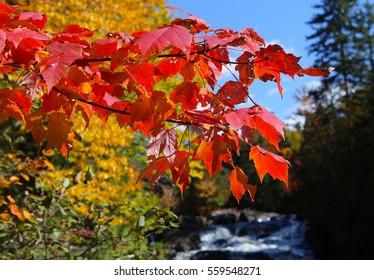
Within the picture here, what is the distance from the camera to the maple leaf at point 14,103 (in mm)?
1490

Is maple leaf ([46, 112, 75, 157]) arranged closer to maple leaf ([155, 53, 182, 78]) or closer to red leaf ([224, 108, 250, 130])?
maple leaf ([155, 53, 182, 78])

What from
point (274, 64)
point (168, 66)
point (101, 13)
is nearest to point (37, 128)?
point (168, 66)

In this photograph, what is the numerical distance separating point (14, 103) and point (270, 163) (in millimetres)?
854

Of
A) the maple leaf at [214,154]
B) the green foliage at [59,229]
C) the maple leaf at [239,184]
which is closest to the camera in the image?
the maple leaf at [214,154]

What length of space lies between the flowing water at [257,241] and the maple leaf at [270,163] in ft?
42.3

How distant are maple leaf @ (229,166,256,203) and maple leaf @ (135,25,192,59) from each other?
0.55 meters

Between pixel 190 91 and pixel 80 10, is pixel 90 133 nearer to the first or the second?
pixel 80 10

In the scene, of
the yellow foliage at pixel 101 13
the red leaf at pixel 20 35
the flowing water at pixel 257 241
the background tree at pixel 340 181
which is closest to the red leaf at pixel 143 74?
the red leaf at pixel 20 35

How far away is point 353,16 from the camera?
92.3 feet

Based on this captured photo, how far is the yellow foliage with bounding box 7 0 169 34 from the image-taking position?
6.21m

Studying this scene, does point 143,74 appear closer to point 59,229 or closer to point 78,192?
point 59,229

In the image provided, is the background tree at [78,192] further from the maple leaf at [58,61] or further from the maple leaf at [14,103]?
the maple leaf at [58,61]

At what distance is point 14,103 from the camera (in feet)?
5.06

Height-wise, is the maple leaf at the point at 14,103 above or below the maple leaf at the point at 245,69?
below
